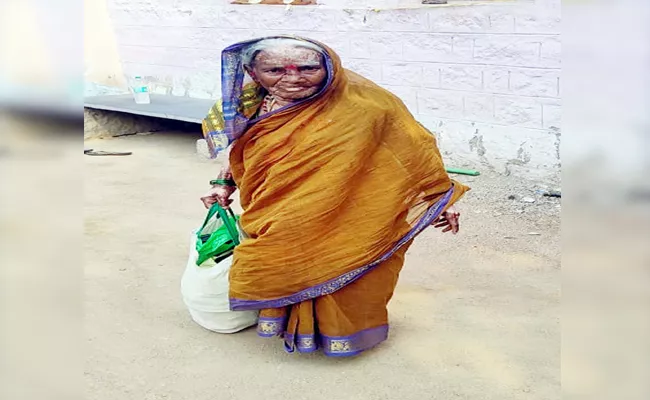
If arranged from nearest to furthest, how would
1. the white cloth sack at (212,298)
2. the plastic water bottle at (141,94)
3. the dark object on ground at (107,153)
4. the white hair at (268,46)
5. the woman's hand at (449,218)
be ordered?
the white hair at (268,46), the woman's hand at (449,218), the white cloth sack at (212,298), the dark object on ground at (107,153), the plastic water bottle at (141,94)

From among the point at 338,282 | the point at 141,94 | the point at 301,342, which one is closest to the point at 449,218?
the point at 338,282

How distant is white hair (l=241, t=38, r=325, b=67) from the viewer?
111 inches

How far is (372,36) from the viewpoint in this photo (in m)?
6.50

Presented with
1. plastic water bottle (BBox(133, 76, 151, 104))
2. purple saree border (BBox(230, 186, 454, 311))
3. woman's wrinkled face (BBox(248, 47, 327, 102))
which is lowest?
purple saree border (BBox(230, 186, 454, 311))

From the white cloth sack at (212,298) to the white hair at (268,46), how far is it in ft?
2.89

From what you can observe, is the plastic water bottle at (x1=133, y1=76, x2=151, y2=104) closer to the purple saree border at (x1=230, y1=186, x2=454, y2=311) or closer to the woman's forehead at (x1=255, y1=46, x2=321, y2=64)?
the purple saree border at (x1=230, y1=186, x2=454, y2=311)

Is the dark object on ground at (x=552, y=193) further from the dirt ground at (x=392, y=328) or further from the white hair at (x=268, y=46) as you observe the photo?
the white hair at (x=268, y=46)

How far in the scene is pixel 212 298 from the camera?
11.0 ft

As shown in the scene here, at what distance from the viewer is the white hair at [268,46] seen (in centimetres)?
282

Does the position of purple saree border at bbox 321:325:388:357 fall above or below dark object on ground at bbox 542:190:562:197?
below

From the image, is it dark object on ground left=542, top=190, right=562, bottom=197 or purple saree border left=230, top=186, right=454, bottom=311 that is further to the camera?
dark object on ground left=542, top=190, right=562, bottom=197

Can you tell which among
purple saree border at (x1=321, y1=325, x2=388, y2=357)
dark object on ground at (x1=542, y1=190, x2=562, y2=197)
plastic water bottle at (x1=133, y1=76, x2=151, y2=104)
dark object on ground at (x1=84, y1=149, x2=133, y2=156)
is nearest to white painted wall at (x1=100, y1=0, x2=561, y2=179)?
dark object on ground at (x1=542, y1=190, x2=562, y2=197)

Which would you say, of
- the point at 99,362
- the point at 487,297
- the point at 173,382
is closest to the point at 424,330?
the point at 487,297

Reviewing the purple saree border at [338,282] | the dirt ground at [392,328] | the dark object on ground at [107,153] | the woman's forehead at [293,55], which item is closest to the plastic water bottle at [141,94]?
the dark object on ground at [107,153]
